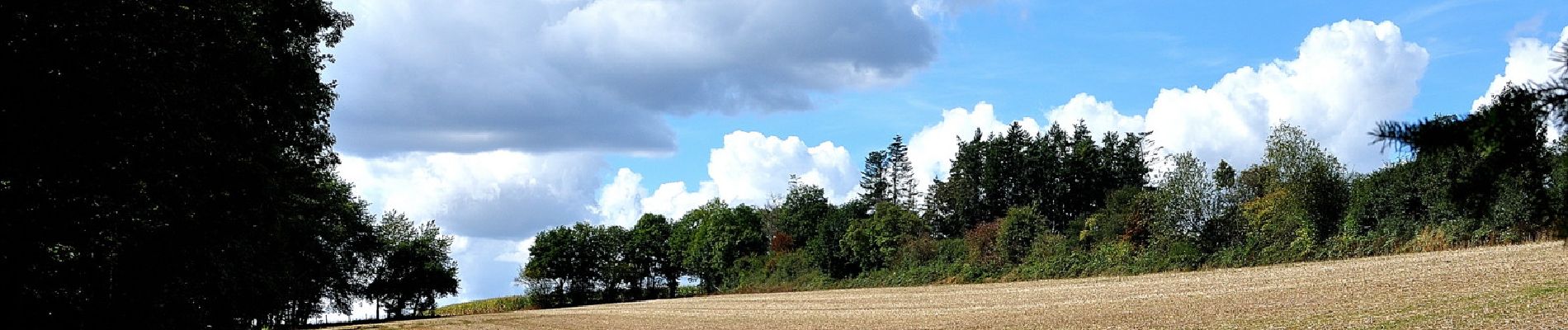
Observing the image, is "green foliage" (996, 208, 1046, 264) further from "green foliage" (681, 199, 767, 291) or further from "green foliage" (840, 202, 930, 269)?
"green foliage" (681, 199, 767, 291)

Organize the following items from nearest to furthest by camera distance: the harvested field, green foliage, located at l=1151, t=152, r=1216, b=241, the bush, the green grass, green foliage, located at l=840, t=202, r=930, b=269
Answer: the harvested field, green foliage, located at l=1151, t=152, r=1216, b=241, the bush, green foliage, located at l=840, t=202, r=930, b=269, the green grass

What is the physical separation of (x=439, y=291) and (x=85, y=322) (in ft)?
223

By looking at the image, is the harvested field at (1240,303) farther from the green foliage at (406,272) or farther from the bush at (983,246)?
the green foliage at (406,272)

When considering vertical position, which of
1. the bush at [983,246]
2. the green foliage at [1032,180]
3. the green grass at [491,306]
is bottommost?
the green grass at [491,306]

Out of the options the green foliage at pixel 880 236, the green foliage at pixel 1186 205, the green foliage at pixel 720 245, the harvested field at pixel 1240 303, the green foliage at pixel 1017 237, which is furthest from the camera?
the green foliage at pixel 720 245

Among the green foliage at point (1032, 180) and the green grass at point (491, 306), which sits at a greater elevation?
the green foliage at point (1032, 180)

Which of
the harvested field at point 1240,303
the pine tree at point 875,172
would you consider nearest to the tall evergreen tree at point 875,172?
the pine tree at point 875,172

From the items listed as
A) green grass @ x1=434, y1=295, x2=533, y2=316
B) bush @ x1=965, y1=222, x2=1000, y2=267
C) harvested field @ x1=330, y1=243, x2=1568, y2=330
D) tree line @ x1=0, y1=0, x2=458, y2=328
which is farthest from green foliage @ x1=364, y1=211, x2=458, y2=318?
tree line @ x1=0, y1=0, x2=458, y2=328

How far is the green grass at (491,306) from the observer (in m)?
90.9

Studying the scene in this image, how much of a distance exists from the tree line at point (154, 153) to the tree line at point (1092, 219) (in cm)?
1564

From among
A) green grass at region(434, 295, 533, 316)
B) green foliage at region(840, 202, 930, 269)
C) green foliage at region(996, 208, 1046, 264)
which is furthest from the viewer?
green grass at region(434, 295, 533, 316)

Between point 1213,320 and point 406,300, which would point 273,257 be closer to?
point 1213,320

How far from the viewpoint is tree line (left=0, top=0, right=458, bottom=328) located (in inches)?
540

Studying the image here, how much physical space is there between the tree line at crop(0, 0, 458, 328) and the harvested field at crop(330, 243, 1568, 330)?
20050 millimetres
